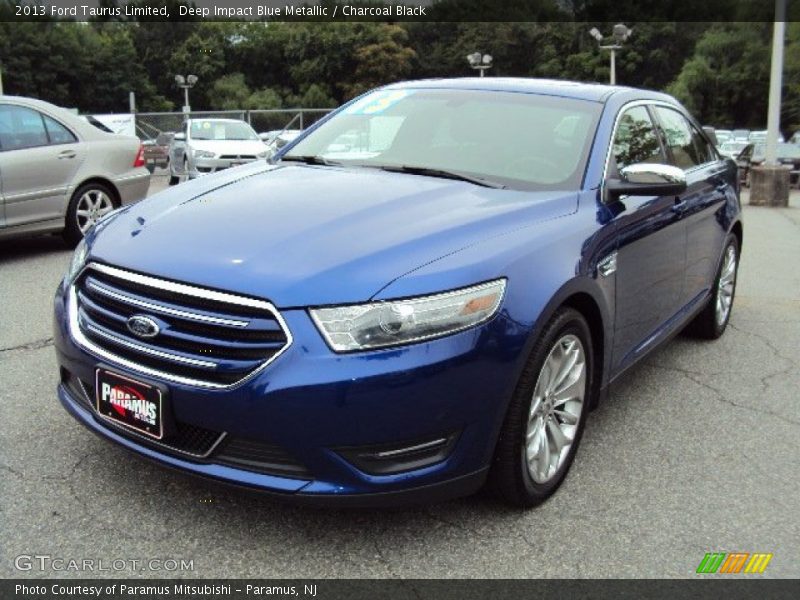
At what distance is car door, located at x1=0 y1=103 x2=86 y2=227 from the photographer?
723 centimetres

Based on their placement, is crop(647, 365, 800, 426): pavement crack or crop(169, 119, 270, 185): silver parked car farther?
crop(169, 119, 270, 185): silver parked car

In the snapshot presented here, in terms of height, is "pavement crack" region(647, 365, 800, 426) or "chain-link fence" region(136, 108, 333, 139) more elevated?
"chain-link fence" region(136, 108, 333, 139)

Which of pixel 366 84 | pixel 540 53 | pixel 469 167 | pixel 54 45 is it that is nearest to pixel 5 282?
pixel 469 167

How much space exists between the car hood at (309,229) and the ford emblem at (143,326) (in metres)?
0.15

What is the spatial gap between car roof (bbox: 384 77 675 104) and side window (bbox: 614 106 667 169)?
12cm

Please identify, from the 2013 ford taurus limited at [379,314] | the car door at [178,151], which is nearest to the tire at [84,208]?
the 2013 ford taurus limited at [379,314]

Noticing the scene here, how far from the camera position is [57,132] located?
775 centimetres

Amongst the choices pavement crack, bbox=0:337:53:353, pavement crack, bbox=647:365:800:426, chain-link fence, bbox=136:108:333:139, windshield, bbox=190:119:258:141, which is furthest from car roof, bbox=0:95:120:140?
chain-link fence, bbox=136:108:333:139

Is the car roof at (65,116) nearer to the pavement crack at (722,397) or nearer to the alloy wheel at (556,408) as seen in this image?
the pavement crack at (722,397)

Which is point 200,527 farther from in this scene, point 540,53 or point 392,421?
point 540,53

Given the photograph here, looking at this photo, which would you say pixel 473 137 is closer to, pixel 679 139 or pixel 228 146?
pixel 679 139

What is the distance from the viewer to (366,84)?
7938cm

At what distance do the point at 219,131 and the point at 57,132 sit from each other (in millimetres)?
8983

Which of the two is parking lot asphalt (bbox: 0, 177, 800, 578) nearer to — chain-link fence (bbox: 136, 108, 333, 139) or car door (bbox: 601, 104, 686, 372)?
car door (bbox: 601, 104, 686, 372)
